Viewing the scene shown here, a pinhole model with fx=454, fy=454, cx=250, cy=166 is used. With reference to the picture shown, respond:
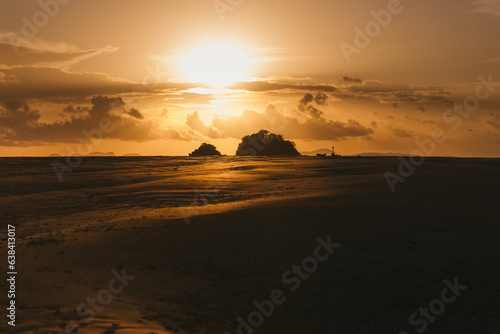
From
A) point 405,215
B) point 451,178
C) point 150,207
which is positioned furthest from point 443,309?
point 451,178

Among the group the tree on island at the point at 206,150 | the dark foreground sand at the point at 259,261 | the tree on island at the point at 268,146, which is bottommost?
the dark foreground sand at the point at 259,261

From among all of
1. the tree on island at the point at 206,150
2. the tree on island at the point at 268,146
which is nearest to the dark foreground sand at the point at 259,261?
the tree on island at the point at 268,146

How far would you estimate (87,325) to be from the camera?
9.19 meters

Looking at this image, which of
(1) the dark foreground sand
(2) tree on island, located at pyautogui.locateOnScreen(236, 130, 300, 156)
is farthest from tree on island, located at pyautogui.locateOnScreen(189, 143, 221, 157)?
(1) the dark foreground sand

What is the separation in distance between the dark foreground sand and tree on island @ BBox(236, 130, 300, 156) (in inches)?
3609

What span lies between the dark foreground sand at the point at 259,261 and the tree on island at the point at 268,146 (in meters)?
91.7

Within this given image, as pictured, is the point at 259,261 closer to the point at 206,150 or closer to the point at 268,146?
the point at 268,146

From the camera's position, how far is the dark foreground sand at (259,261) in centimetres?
1054

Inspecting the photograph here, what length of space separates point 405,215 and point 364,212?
1.70m

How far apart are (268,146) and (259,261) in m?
104

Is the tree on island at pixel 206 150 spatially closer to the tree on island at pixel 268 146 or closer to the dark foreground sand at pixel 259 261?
the tree on island at pixel 268 146

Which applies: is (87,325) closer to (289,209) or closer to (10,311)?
(10,311)

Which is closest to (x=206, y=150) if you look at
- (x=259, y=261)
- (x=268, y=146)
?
(x=268, y=146)

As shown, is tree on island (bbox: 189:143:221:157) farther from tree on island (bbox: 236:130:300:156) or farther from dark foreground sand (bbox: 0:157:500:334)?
dark foreground sand (bbox: 0:157:500:334)
